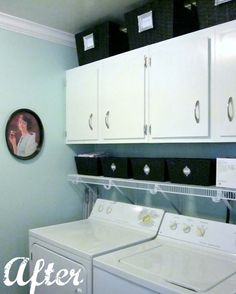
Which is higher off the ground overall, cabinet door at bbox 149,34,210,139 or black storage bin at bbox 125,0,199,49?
black storage bin at bbox 125,0,199,49

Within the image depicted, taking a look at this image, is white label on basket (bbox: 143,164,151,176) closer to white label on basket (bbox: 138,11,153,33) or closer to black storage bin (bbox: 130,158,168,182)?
black storage bin (bbox: 130,158,168,182)

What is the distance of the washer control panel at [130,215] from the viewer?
2143 millimetres

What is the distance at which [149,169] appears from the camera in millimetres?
2152

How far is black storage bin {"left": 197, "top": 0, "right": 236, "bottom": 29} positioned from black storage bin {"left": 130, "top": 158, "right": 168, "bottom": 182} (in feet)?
2.99

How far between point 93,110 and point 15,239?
4.01 feet

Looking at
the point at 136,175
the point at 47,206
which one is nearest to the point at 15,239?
the point at 47,206

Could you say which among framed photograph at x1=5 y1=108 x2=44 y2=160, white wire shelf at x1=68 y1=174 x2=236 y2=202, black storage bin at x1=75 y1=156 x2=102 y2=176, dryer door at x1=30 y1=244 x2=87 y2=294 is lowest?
dryer door at x1=30 y1=244 x2=87 y2=294

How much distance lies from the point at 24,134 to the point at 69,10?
1.03 m

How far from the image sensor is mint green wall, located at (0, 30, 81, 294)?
2.38 meters

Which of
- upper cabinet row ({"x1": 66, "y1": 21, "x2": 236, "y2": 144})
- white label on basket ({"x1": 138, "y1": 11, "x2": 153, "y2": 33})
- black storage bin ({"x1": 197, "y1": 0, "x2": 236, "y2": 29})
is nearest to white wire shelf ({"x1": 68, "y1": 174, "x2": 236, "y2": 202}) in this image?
upper cabinet row ({"x1": 66, "y1": 21, "x2": 236, "y2": 144})

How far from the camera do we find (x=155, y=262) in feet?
5.32

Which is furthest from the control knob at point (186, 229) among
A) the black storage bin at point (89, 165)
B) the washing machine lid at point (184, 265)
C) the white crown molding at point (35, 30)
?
the white crown molding at point (35, 30)

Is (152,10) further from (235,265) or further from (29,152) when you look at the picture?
(235,265)

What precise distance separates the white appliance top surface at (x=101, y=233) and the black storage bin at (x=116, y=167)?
0.25 meters
